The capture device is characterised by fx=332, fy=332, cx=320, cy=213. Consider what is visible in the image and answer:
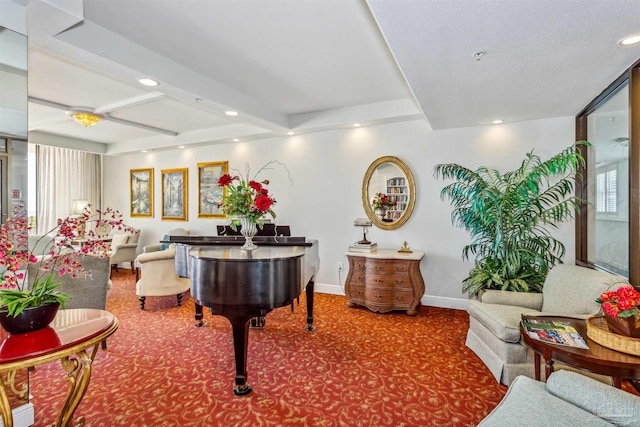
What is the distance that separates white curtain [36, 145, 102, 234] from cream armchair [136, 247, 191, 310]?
12.7 ft

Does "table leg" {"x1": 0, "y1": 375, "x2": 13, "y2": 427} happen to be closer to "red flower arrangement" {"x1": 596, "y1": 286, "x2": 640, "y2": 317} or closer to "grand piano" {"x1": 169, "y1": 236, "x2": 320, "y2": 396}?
"grand piano" {"x1": 169, "y1": 236, "x2": 320, "y2": 396}

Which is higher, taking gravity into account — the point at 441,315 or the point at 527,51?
the point at 527,51

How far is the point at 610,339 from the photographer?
1.86m

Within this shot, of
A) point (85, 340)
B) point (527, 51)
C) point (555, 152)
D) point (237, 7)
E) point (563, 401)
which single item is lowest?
point (563, 401)

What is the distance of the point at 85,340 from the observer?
1751 mm

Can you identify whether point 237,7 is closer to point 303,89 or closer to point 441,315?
point 303,89

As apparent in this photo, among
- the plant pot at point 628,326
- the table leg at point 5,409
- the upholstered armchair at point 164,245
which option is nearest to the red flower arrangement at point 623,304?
the plant pot at point 628,326

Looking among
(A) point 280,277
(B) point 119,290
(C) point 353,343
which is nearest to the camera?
(A) point 280,277

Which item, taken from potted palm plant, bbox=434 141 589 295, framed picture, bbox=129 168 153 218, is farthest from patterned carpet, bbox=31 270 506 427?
framed picture, bbox=129 168 153 218

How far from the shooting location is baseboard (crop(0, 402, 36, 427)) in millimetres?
2096

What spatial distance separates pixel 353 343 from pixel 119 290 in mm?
4408

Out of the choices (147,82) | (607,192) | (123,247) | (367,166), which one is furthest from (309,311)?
(123,247)

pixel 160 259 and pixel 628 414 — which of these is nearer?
pixel 628 414

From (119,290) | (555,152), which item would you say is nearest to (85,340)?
(119,290)
